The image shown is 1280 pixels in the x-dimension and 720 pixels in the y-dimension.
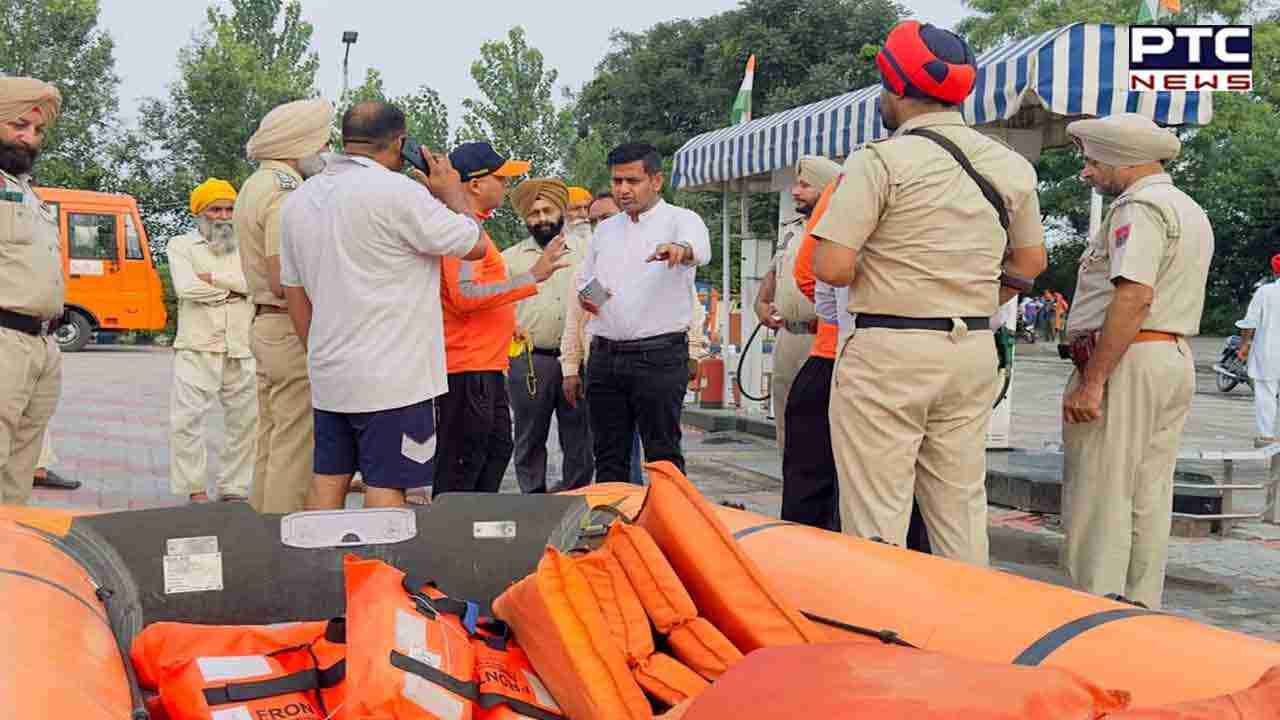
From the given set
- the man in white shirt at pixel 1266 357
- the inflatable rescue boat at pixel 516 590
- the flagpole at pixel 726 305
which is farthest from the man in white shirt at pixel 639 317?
the man in white shirt at pixel 1266 357

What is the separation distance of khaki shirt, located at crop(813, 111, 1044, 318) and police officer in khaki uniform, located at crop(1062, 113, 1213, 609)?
966mm

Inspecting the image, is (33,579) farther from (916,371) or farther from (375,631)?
(916,371)

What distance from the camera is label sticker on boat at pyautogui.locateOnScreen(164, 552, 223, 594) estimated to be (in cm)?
311

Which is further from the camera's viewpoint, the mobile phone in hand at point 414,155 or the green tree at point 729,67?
the green tree at point 729,67

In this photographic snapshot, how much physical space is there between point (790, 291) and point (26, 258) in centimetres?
350

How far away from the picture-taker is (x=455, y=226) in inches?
170

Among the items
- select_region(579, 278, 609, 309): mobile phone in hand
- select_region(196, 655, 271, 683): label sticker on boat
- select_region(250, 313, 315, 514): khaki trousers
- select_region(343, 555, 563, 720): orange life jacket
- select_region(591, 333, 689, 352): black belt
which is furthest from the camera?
select_region(579, 278, 609, 309): mobile phone in hand

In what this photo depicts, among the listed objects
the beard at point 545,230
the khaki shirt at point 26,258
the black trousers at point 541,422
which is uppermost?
the beard at point 545,230

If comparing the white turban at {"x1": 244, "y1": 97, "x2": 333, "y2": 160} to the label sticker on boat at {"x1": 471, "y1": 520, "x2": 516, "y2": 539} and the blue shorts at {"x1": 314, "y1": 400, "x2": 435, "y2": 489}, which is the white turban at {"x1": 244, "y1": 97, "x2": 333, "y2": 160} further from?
the label sticker on boat at {"x1": 471, "y1": 520, "x2": 516, "y2": 539}

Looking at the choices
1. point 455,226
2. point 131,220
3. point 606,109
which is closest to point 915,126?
point 455,226

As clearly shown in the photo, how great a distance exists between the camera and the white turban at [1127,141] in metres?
4.73

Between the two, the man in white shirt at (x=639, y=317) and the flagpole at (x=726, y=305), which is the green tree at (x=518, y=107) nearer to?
the flagpole at (x=726, y=305)

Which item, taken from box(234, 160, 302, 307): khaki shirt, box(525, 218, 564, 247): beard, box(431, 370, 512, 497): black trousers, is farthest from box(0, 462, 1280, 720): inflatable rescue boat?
box(525, 218, 564, 247): beard

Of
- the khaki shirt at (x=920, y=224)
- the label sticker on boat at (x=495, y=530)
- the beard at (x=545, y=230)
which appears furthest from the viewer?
the beard at (x=545, y=230)
